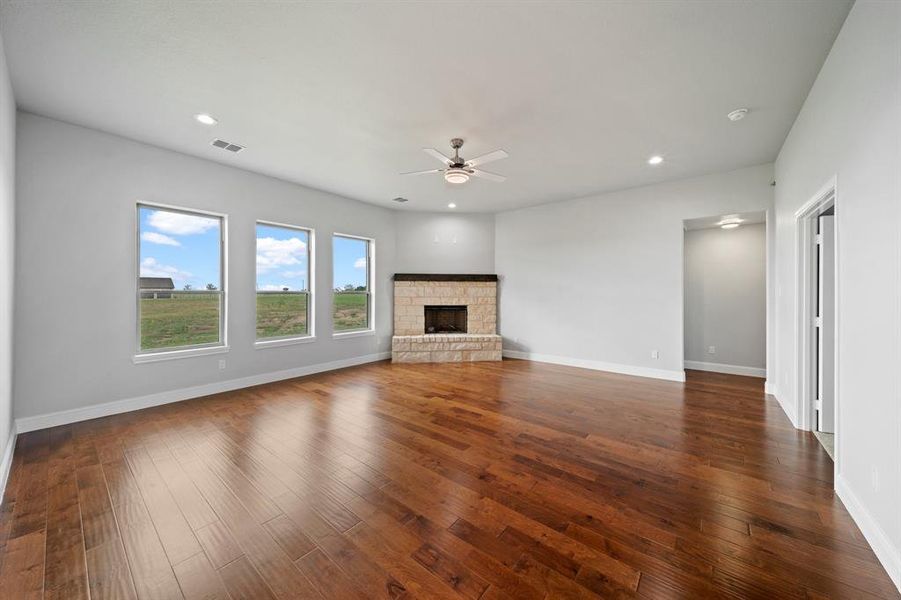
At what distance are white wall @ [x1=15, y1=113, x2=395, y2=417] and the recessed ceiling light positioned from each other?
3.76 ft

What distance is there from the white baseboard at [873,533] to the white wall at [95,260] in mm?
5828

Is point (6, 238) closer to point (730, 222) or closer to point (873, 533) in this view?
point (873, 533)

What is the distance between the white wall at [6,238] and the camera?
238 centimetres

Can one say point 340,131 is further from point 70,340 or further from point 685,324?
point 685,324

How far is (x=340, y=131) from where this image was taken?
3.50 meters

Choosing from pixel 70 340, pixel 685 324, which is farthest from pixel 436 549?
pixel 685 324

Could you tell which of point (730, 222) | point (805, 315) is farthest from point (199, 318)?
point (730, 222)

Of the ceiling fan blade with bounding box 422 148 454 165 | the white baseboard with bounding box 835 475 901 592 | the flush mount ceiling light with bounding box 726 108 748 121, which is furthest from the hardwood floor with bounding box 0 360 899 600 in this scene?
the flush mount ceiling light with bounding box 726 108 748 121

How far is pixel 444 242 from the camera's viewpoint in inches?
279

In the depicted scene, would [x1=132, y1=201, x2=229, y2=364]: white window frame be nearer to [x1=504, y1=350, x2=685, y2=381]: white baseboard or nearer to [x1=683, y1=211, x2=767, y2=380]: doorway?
[x1=504, y1=350, x2=685, y2=381]: white baseboard

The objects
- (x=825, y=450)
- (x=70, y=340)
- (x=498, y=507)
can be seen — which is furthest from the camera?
(x=70, y=340)

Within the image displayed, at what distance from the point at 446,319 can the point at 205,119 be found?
5.12 m

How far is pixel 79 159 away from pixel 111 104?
2.96ft

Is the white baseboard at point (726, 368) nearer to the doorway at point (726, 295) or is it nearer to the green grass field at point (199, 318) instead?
the doorway at point (726, 295)
